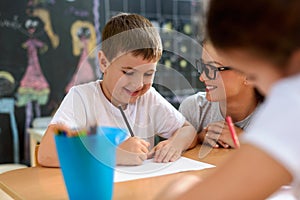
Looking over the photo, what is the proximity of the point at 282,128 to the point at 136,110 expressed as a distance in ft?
2.95

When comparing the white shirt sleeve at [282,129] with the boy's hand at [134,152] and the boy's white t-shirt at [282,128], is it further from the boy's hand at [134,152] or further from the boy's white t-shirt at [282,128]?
the boy's hand at [134,152]

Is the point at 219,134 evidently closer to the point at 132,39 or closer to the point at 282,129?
the point at 132,39

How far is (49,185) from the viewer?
3.14ft

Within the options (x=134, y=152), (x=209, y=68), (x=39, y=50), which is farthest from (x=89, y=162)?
(x=39, y=50)

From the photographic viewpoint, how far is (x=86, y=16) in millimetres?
2887

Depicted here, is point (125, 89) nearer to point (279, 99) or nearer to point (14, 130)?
point (279, 99)

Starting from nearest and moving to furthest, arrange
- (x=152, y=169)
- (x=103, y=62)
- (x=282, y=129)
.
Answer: (x=282, y=129)
(x=152, y=169)
(x=103, y=62)

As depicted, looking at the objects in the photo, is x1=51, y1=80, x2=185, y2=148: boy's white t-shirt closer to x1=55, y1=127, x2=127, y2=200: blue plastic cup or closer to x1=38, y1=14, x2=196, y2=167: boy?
x1=38, y1=14, x2=196, y2=167: boy

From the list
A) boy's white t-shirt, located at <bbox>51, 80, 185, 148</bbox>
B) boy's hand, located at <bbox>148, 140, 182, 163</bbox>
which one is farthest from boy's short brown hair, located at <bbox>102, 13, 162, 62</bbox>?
boy's hand, located at <bbox>148, 140, 182, 163</bbox>

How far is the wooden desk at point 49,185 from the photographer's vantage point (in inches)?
34.6

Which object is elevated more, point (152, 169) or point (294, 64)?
point (294, 64)

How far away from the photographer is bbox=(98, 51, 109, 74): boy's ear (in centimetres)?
127

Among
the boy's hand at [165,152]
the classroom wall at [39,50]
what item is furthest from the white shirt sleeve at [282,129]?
the classroom wall at [39,50]

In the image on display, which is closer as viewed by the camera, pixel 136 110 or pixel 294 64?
pixel 294 64
